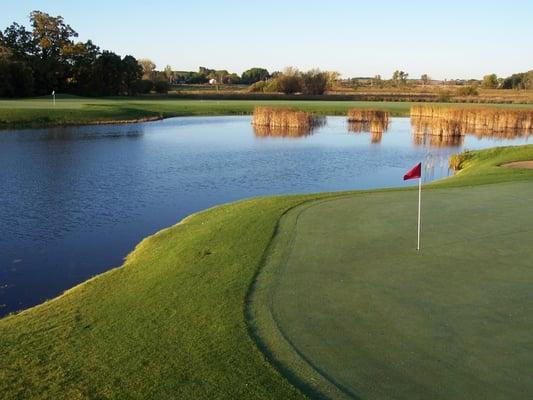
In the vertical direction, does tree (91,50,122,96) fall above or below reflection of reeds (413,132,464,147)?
above

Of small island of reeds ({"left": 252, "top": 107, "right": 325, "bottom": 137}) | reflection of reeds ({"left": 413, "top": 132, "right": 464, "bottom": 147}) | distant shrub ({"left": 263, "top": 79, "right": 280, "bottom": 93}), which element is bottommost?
reflection of reeds ({"left": 413, "top": 132, "right": 464, "bottom": 147})

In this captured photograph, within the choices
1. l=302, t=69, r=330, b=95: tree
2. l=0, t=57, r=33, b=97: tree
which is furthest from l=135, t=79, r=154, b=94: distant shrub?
l=302, t=69, r=330, b=95: tree

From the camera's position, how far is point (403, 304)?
6672 millimetres

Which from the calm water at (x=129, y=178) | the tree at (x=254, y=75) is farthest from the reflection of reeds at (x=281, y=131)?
the tree at (x=254, y=75)

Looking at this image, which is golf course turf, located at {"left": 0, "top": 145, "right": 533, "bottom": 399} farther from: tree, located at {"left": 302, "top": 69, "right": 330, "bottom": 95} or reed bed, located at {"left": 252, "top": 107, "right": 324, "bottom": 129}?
tree, located at {"left": 302, "top": 69, "right": 330, "bottom": 95}

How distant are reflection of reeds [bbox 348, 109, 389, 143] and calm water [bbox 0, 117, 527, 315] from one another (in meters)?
1.35

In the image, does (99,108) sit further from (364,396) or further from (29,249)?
(364,396)

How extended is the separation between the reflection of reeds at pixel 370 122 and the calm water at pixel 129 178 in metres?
1.35

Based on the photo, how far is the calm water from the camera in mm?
12391

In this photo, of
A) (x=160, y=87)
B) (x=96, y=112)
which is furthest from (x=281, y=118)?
(x=160, y=87)

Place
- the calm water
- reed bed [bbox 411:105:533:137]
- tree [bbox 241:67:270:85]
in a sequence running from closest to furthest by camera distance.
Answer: the calm water, reed bed [bbox 411:105:533:137], tree [bbox 241:67:270:85]

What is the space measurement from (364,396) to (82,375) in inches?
114

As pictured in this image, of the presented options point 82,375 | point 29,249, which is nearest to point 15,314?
point 82,375

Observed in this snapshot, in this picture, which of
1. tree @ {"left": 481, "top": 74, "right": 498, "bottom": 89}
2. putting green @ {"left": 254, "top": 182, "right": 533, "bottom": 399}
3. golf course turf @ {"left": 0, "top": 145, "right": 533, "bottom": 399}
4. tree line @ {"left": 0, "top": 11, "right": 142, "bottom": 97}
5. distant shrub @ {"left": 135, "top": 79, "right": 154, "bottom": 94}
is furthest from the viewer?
tree @ {"left": 481, "top": 74, "right": 498, "bottom": 89}
